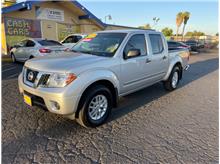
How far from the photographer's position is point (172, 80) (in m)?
5.96

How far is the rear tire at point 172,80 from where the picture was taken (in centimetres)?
587

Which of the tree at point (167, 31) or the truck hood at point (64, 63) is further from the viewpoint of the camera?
the tree at point (167, 31)

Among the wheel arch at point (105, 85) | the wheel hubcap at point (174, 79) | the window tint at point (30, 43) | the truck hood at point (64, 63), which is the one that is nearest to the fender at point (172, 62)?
the wheel hubcap at point (174, 79)

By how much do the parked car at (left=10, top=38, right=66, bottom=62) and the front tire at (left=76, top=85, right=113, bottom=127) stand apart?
552 cm

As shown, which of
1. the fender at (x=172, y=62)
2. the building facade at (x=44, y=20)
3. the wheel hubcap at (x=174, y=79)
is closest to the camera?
the fender at (x=172, y=62)

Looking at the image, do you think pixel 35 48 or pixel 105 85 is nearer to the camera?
pixel 105 85

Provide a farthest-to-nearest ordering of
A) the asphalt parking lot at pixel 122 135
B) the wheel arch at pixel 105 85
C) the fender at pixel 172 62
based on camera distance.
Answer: the fender at pixel 172 62 → the wheel arch at pixel 105 85 → the asphalt parking lot at pixel 122 135

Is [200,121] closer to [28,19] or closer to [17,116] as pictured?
[17,116]

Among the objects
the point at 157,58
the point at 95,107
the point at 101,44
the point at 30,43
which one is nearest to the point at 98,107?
the point at 95,107

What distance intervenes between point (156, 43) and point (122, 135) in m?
2.86

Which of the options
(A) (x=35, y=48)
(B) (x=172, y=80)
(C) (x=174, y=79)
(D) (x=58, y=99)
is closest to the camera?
(D) (x=58, y=99)

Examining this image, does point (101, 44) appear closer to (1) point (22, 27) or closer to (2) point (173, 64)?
(2) point (173, 64)

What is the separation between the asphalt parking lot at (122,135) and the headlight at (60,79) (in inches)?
35.4

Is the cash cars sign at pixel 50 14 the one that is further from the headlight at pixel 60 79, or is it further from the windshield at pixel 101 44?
the headlight at pixel 60 79
